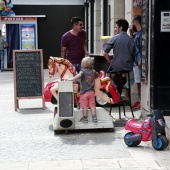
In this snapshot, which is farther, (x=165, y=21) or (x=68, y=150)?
(x=165, y=21)

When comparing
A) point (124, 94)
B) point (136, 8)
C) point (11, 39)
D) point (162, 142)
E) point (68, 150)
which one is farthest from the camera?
point (11, 39)

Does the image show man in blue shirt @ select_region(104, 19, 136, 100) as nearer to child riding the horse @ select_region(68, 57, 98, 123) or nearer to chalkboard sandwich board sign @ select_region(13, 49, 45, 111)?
child riding the horse @ select_region(68, 57, 98, 123)

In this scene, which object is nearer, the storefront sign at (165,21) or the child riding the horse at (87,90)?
the storefront sign at (165,21)

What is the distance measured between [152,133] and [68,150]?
45.0 inches

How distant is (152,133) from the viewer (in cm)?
581

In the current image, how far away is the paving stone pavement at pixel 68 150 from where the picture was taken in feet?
17.2

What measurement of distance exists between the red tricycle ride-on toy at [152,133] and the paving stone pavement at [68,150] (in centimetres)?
10

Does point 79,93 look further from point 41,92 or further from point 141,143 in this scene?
point 41,92

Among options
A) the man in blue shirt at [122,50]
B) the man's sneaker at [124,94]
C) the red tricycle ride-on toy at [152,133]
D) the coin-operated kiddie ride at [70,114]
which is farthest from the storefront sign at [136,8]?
the red tricycle ride-on toy at [152,133]

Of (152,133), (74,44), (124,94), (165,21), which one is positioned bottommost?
(152,133)

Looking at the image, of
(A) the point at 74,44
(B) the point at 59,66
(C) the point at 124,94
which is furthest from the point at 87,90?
(A) the point at 74,44

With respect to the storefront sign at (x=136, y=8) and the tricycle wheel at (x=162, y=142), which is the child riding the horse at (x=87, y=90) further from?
the storefront sign at (x=136, y=8)

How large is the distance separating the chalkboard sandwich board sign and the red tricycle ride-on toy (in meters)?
3.82

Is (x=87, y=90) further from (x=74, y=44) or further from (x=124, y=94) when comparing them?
(x=74, y=44)
